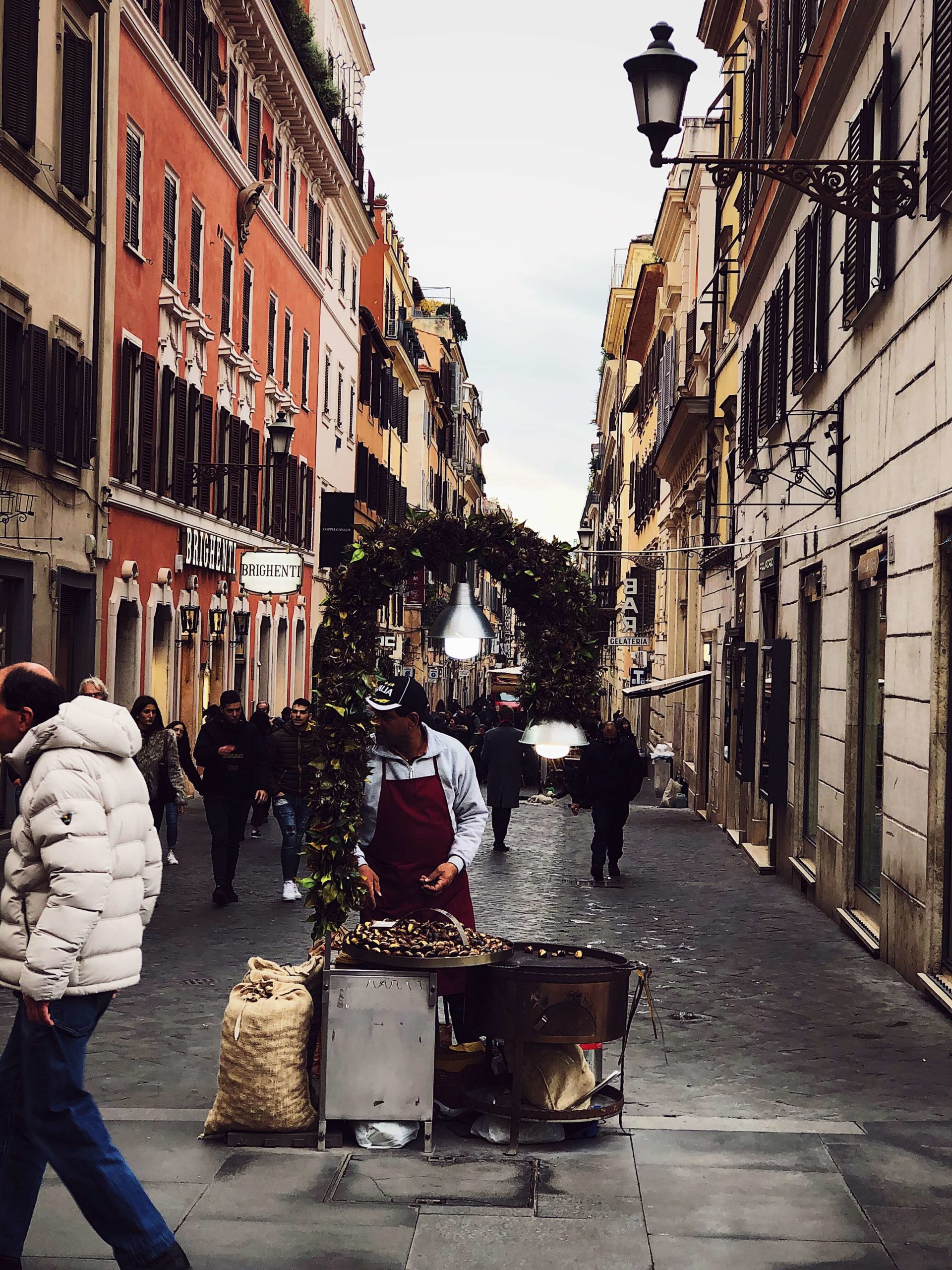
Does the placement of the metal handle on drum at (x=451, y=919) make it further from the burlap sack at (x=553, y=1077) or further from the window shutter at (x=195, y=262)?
the window shutter at (x=195, y=262)

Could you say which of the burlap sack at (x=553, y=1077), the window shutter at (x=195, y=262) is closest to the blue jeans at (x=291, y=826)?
the burlap sack at (x=553, y=1077)

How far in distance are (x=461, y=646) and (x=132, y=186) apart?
16276 mm

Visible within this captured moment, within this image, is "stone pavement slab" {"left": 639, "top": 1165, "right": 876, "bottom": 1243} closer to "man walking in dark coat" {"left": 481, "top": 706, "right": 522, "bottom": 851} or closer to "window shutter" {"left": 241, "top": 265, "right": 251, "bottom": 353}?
"man walking in dark coat" {"left": 481, "top": 706, "right": 522, "bottom": 851}

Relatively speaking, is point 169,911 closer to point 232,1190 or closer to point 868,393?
point 868,393

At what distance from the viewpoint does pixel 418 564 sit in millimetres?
7949

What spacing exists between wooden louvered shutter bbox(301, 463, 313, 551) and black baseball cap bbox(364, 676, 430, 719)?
3023 cm

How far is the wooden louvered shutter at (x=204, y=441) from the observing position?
27.7 metres

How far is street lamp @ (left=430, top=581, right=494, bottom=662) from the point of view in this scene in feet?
29.3

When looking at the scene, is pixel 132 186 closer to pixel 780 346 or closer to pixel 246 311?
pixel 246 311

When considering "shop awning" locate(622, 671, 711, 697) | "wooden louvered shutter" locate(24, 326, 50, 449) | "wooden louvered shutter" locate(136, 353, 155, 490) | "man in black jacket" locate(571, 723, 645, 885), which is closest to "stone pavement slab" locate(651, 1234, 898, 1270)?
"man in black jacket" locate(571, 723, 645, 885)

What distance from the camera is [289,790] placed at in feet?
50.2

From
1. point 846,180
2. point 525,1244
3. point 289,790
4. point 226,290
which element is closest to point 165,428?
point 226,290

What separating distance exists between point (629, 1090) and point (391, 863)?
1641 mm

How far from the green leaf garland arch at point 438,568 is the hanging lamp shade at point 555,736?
0.14 ft
